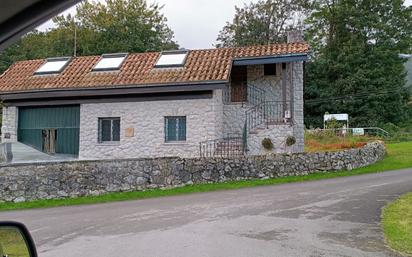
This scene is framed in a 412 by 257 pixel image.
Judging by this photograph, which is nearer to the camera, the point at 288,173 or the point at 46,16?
the point at 46,16

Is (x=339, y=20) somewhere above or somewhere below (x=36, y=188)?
above

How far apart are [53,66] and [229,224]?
59.4 feet

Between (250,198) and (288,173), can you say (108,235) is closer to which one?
(250,198)

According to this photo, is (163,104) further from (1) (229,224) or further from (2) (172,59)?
(1) (229,224)

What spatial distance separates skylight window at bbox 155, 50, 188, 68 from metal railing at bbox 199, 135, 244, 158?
166 inches

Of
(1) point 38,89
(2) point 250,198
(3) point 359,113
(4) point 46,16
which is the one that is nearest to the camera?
(4) point 46,16

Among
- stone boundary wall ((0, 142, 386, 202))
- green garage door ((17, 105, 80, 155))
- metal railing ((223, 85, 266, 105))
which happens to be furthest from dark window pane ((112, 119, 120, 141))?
stone boundary wall ((0, 142, 386, 202))

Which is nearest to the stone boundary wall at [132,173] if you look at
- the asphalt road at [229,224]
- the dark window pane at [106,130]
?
the asphalt road at [229,224]

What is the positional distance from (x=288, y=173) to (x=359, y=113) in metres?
27.6

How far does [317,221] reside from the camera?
10586 millimetres

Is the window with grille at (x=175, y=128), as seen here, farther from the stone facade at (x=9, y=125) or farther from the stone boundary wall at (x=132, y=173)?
the stone facade at (x=9, y=125)

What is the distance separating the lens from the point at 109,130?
22.9m

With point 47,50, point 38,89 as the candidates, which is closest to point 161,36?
point 47,50

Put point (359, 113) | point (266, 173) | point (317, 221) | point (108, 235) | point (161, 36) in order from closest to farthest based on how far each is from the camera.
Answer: point (108, 235) < point (317, 221) < point (266, 173) < point (359, 113) < point (161, 36)
